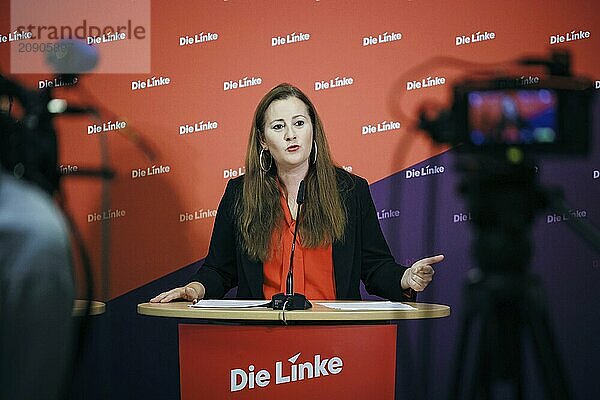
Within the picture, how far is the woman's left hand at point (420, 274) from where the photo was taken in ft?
8.39

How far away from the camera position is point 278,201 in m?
3.04

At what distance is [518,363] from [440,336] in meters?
1.21

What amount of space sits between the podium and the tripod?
0.91ft

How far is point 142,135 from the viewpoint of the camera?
4.02 metres

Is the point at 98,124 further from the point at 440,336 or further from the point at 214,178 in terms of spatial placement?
the point at 440,336

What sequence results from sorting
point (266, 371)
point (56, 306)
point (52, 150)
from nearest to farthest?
point (56, 306), point (266, 371), point (52, 150)

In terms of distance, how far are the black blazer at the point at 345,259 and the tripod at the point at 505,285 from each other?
29cm

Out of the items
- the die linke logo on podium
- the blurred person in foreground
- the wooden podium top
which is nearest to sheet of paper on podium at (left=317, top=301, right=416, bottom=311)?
the wooden podium top

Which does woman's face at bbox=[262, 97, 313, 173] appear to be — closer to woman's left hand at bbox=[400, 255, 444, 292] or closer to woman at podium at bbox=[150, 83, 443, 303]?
woman at podium at bbox=[150, 83, 443, 303]

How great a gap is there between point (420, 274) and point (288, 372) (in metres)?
0.48

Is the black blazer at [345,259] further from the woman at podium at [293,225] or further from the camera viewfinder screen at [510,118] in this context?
the camera viewfinder screen at [510,118]

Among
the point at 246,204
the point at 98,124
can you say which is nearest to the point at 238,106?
the point at 98,124

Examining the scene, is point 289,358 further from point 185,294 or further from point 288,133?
point 288,133

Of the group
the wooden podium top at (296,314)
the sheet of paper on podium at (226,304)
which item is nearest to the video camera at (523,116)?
the wooden podium top at (296,314)
